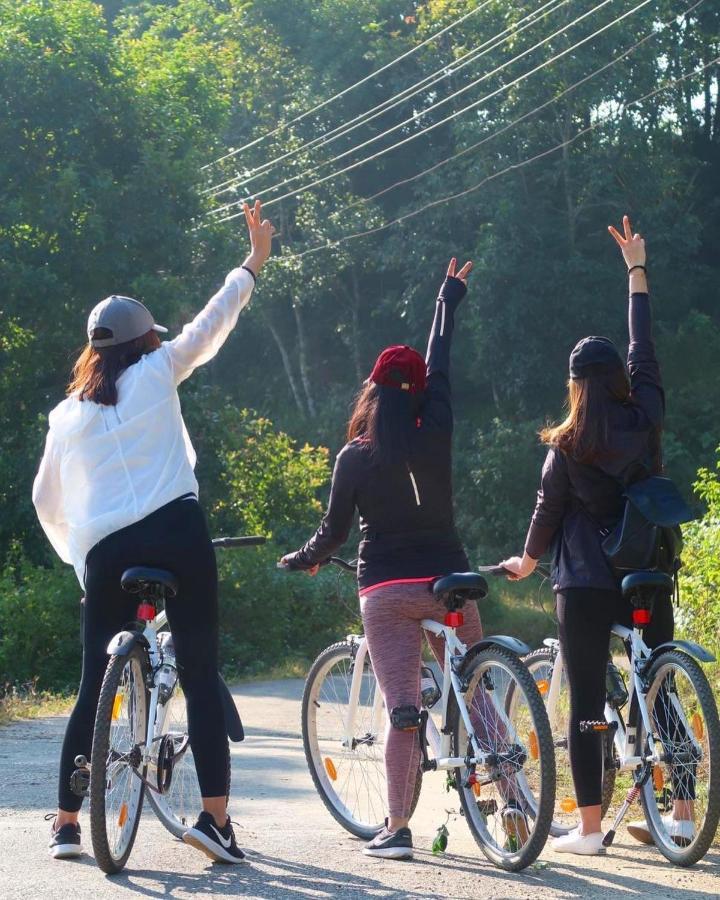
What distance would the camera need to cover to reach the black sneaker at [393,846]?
5.38 m

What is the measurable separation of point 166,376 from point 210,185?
34.5 m

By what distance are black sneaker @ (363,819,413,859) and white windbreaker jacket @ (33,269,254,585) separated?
1.40 meters

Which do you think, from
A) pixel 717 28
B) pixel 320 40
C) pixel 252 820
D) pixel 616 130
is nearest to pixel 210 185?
pixel 320 40

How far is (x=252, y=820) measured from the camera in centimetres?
632

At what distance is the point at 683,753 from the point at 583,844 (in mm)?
523

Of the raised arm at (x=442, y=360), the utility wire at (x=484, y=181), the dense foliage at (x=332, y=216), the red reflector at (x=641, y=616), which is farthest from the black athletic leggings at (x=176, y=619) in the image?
the utility wire at (x=484, y=181)

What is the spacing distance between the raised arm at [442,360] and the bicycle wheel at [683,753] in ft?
3.86

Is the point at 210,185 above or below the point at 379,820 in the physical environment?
above

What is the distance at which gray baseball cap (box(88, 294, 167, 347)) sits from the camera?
17.6 ft

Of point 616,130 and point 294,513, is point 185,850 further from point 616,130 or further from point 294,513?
point 616,130

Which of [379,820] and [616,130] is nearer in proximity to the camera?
[379,820]

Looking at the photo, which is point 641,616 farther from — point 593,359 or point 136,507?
point 136,507

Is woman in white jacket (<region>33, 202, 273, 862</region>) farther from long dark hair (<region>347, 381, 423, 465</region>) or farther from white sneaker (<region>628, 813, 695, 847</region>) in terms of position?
white sneaker (<region>628, 813, 695, 847</region>)

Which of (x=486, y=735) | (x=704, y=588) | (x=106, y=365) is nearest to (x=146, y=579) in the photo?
(x=106, y=365)
